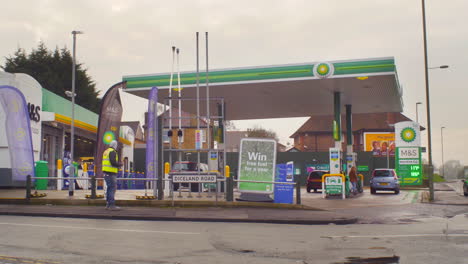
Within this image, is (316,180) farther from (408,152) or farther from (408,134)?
(408,134)

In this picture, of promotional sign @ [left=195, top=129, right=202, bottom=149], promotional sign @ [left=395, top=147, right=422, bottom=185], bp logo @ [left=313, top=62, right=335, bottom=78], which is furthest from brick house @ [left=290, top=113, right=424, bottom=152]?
promotional sign @ [left=195, top=129, right=202, bottom=149]

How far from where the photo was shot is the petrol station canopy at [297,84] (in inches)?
985

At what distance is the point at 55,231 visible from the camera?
11086mm

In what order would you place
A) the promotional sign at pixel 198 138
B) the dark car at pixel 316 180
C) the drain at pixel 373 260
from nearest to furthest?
the drain at pixel 373 260, the promotional sign at pixel 198 138, the dark car at pixel 316 180

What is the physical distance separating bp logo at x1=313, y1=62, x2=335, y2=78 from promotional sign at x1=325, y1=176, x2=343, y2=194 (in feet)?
15.9

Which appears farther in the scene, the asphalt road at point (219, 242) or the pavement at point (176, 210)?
the pavement at point (176, 210)

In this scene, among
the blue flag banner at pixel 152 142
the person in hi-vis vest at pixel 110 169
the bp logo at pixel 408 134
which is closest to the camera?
the person in hi-vis vest at pixel 110 169

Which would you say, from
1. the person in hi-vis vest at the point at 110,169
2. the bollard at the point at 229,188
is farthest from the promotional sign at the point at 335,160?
the person in hi-vis vest at the point at 110,169

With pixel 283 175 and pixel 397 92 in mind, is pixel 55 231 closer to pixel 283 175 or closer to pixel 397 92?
pixel 283 175

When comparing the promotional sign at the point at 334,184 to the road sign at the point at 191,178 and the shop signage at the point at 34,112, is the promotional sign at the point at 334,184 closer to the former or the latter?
the road sign at the point at 191,178

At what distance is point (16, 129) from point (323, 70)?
13371mm

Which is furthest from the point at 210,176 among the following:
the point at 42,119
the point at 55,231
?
the point at 42,119

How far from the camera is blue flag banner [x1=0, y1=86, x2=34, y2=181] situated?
20.3 meters

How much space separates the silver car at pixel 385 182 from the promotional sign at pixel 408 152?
7.11 metres
